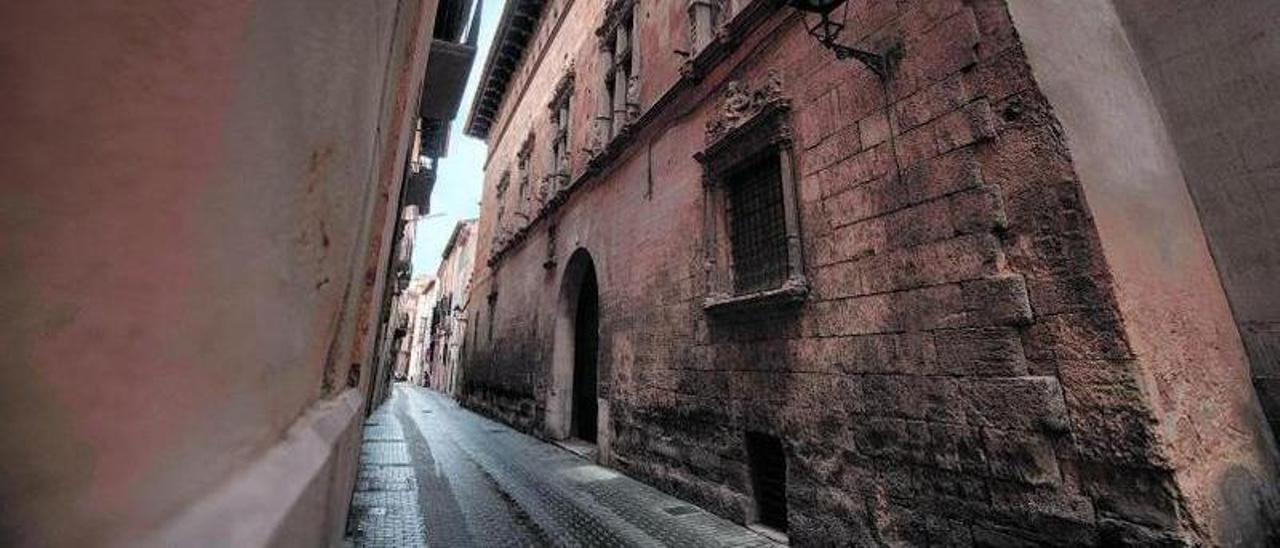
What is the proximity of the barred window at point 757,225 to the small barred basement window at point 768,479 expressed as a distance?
148 cm

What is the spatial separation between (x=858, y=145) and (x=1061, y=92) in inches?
52.1

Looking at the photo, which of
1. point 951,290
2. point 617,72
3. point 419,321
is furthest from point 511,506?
point 419,321

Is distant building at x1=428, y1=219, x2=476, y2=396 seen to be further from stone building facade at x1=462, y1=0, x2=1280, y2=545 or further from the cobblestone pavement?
stone building facade at x1=462, y1=0, x2=1280, y2=545

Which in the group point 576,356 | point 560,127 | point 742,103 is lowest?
point 576,356

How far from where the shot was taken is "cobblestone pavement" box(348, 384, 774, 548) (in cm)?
465

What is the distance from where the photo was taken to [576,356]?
10945 millimetres

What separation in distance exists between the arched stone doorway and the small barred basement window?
17.0 ft

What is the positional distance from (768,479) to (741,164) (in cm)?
317

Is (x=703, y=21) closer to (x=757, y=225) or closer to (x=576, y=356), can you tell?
(x=757, y=225)

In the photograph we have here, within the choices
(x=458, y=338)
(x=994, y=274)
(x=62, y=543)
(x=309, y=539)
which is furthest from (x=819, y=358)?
(x=458, y=338)

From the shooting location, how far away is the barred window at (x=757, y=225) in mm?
5340

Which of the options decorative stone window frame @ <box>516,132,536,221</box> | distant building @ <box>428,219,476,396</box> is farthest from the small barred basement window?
distant building @ <box>428,219,476,396</box>

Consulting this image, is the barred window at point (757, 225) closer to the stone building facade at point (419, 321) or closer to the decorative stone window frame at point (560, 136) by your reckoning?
the decorative stone window frame at point (560, 136)

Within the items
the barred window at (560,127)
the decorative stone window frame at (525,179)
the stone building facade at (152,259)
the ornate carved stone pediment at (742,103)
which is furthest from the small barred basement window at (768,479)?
the decorative stone window frame at (525,179)
